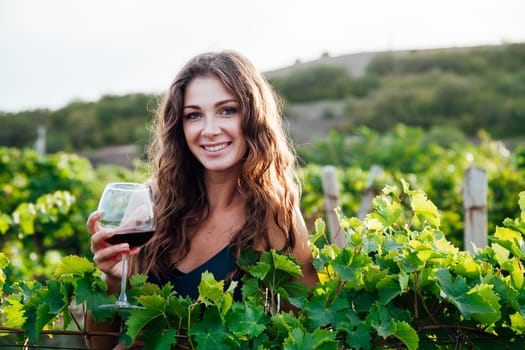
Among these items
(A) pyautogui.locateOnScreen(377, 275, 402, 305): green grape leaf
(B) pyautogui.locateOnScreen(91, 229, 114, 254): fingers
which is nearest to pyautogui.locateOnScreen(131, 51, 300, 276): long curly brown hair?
(B) pyautogui.locateOnScreen(91, 229, 114, 254): fingers

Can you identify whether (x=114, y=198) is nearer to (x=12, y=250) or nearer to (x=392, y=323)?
(x=392, y=323)

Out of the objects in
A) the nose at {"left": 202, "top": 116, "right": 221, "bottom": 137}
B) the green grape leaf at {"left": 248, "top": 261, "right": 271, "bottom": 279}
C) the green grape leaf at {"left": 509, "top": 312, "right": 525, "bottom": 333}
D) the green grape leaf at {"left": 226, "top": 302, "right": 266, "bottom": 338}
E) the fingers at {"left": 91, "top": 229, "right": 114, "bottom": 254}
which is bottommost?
the green grape leaf at {"left": 509, "top": 312, "right": 525, "bottom": 333}

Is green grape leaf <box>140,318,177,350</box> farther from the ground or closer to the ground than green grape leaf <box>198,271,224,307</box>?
closer to the ground

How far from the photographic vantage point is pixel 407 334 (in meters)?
1.44

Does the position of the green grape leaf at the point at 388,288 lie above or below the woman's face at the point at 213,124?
below

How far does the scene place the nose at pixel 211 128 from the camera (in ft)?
7.56

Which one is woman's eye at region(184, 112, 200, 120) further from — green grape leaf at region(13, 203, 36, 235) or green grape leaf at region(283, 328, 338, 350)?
green grape leaf at region(13, 203, 36, 235)

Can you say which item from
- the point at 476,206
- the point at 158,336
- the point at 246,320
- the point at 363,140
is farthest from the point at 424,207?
the point at 363,140

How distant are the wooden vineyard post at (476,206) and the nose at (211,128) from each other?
274cm

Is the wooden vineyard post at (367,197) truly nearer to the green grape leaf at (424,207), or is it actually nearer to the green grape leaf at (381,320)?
the green grape leaf at (424,207)

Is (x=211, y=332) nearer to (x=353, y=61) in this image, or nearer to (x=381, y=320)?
(x=381, y=320)

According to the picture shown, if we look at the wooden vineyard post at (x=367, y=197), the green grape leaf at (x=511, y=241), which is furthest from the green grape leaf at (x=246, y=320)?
the wooden vineyard post at (x=367, y=197)

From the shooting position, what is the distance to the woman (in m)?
2.38

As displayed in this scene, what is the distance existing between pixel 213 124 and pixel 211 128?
0.03m
